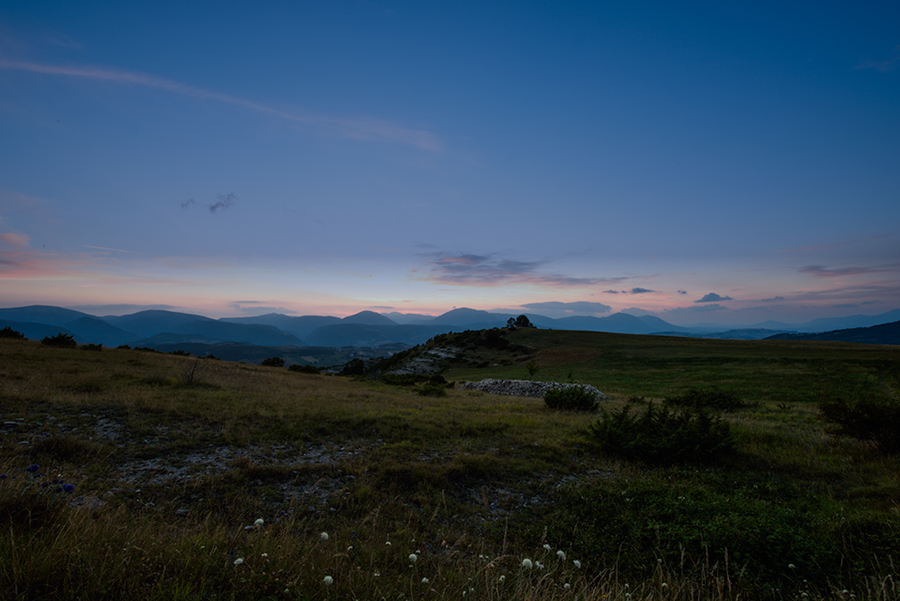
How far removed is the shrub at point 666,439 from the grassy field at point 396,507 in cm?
48

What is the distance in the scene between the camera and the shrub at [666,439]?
9672 mm

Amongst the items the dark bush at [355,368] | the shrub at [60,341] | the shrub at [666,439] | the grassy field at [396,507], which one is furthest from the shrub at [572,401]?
the dark bush at [355,368]

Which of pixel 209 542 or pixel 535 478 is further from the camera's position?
pixel 535 478

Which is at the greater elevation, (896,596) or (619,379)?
(896,596)

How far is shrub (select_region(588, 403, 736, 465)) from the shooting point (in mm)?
9672

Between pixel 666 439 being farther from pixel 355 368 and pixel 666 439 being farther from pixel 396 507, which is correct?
pixel 355 368

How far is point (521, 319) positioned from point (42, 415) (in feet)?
286

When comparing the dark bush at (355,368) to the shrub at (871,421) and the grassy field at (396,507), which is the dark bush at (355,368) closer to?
the grassy field at (396,507)

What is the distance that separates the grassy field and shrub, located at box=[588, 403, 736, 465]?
0.48 meters

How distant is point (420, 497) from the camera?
22.4 ft

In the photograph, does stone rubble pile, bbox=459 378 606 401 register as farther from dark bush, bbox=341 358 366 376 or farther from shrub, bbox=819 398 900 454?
dark bush, bbox=341 358 366 376

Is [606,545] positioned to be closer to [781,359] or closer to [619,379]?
[619,379]

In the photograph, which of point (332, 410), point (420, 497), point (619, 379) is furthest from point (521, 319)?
point (420, 497)

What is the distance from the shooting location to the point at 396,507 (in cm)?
638
